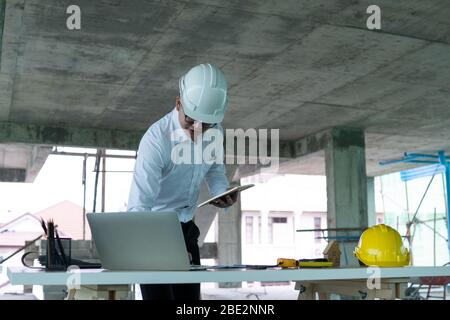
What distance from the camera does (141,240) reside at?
217 centimetres

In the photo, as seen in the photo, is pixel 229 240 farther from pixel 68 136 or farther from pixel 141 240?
pixel 141 240

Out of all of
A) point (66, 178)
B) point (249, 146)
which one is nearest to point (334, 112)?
point (249, 146)

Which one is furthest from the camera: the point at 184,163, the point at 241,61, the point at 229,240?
the point at 229,240

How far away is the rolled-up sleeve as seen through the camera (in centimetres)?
276

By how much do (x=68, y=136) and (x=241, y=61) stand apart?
608cm

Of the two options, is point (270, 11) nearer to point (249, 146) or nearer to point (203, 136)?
point (203, 136)

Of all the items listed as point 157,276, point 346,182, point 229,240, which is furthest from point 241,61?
point 229,240

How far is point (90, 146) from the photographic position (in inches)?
548

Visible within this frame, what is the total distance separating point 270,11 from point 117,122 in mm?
7014

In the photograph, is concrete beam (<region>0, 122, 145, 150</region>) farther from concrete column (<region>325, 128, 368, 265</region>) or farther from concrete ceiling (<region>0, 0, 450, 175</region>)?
concrete column (<region>325, 128, 368, 265</region>)

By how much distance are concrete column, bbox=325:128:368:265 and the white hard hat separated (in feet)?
36.5

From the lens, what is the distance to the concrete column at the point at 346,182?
13758 millimetres

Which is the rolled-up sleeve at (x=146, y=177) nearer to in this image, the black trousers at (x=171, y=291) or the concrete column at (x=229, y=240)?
the black trousers at (x=171, y=291)

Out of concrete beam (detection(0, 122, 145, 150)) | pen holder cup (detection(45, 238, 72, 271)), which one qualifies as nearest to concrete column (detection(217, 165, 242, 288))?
concrete beam (detection(0, 122, 145, 150))
